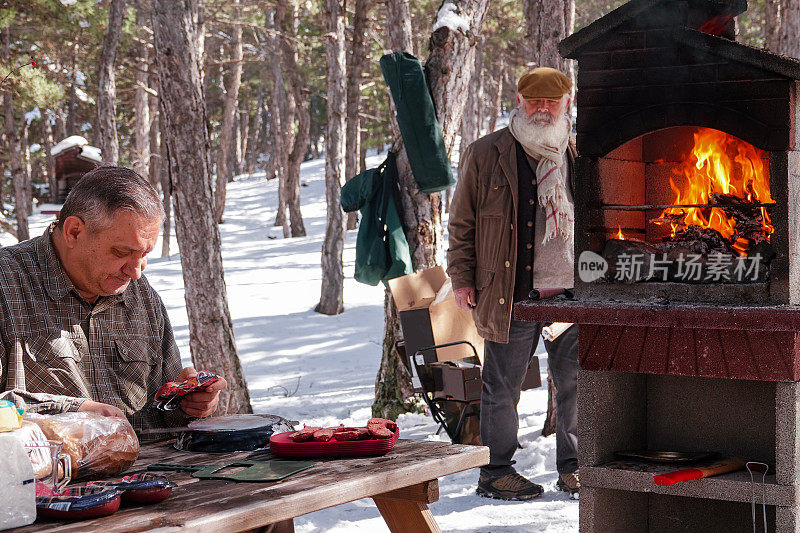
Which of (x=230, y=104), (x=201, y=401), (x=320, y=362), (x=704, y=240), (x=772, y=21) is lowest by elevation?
(x=320, y=362)

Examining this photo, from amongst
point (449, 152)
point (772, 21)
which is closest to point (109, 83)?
point (449, 152)

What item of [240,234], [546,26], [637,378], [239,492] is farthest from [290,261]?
[239,492]

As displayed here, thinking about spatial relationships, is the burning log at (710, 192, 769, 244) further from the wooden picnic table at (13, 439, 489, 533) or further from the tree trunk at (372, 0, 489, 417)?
the tree trunk at (372, 0, 489, 417)

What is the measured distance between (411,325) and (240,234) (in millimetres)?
20802

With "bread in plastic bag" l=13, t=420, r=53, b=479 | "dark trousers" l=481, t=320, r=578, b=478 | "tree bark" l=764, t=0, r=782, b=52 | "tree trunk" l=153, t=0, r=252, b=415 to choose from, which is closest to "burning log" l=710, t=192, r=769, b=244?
"dark trousers" l=481, t=320, r=578, b=478

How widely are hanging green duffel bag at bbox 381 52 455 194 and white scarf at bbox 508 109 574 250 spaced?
182cm

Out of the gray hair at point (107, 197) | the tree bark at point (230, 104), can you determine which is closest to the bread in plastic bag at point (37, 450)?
the gray hair at point (107, 197)

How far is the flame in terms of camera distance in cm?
350

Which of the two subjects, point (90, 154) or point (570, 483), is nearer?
point (570, 483)

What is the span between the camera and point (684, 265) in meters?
3.51

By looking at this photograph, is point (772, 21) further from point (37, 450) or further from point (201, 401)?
point (37, 450)

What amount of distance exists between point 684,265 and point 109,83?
1341cm

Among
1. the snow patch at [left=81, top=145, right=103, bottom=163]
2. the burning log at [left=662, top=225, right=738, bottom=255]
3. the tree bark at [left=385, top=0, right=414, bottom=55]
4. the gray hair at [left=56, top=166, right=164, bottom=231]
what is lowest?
the burning log at [left=662, top=225, right=738, bottom=255]

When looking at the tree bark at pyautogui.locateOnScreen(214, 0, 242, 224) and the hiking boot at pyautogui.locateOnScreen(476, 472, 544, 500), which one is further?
the tree bark at pyautogui.locateOnScreen(214, 0, 242, 224)
